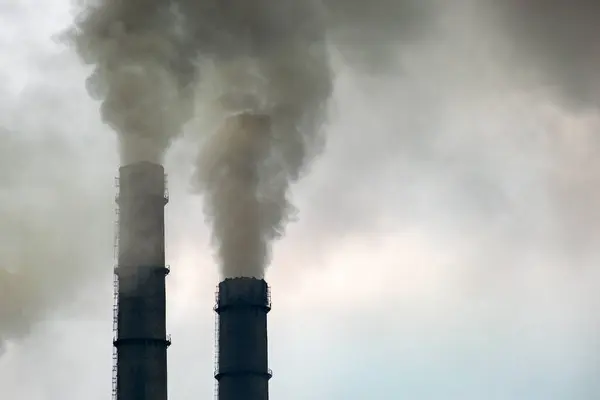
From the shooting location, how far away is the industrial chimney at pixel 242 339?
3444cm

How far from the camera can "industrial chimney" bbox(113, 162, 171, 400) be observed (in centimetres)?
3341

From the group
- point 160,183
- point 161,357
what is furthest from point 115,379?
point 160,183

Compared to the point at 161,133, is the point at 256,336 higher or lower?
lower

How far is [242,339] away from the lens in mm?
34812

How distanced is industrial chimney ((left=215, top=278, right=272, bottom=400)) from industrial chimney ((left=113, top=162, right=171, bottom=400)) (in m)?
2.07

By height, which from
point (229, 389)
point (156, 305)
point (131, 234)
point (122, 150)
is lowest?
point (229, 389)

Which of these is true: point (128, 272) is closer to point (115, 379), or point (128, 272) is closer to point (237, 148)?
point (115, 379)

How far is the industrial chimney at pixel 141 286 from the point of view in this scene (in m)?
33.4

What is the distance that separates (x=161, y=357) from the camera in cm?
3375

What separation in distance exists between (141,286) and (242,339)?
3986 mm

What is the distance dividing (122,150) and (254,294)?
6777mm

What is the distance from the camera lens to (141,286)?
110 feet

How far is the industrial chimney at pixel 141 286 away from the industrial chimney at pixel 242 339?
207 cm

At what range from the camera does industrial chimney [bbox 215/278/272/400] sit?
3444cm
